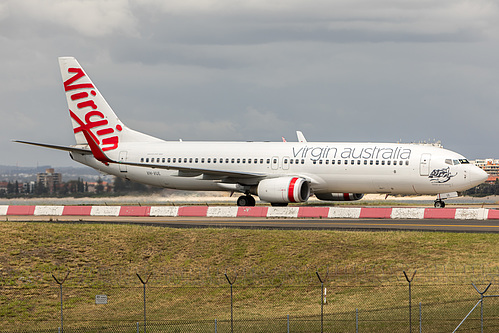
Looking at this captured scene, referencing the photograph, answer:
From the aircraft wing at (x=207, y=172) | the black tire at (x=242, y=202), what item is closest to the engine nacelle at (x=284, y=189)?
the aircraft wing at (x=207, y=172)

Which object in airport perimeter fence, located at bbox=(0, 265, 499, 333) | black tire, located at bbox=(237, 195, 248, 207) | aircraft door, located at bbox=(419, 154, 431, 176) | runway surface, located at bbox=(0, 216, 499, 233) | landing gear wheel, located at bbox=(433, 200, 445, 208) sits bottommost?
airport perimeter fence, located at bbox=(0, 265, 499, 333)

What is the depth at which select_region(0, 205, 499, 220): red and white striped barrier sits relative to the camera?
138ft

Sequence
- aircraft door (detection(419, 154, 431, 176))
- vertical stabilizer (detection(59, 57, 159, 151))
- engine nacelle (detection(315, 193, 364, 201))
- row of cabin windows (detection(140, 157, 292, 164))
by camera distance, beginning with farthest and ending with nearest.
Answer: vertical stabilizer (detection(59, 57, 159, 151)) < engine nacelle (detection(315, 193, 364, 201)) < row of cabin windows (detection(140, 157, 292, 164)) < aircraft door (detection(419, 154, 431, 176))

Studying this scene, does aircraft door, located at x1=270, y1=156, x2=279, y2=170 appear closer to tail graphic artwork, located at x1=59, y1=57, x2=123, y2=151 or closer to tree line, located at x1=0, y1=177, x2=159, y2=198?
tail graphic artwork, located at x1=59, y1=57, x2=123, y2=151

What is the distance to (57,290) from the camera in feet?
101

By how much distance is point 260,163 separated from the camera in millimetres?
51781

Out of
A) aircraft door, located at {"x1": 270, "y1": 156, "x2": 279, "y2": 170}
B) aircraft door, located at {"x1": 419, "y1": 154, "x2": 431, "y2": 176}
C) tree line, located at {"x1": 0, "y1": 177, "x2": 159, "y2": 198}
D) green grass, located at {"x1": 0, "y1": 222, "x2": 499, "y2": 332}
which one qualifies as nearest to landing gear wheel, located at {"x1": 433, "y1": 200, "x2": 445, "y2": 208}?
aircraft door, located at {"x1": 419, "y1": 154, "x2": 431, "y2": 176}

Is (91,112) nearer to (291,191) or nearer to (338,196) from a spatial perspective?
(291,191)

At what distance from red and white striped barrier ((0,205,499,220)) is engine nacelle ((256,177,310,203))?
3.01m

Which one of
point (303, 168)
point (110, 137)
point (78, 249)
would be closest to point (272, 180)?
point (303, 168)

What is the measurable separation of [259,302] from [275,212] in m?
16.7

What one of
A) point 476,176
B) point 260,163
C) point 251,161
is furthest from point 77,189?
point 476,176

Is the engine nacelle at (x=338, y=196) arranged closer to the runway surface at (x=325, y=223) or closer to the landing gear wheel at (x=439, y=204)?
the landing gear wheel at (x=439, y=204)

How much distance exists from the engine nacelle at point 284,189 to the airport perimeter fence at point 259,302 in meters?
17.1
